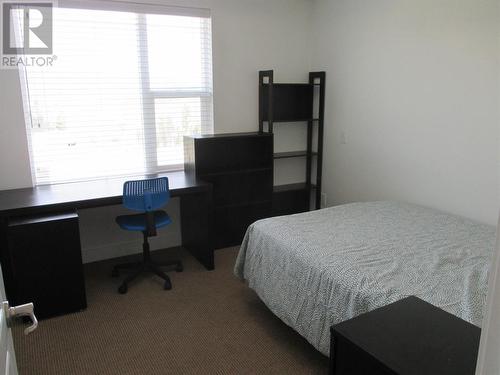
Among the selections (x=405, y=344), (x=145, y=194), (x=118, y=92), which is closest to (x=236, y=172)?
(x=145, y=194)

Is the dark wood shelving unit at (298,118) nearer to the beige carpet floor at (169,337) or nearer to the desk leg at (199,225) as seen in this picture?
the desk leg at (199,225)

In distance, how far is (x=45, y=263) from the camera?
8.63ft

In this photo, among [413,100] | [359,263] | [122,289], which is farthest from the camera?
[413,100]

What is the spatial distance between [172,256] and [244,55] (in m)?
2.10

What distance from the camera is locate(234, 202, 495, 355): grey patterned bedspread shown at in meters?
1.87

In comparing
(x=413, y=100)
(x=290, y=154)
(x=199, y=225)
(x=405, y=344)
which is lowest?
(x=199, y=225)

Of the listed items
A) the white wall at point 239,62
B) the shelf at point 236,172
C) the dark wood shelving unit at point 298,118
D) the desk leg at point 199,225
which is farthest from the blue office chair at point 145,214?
the dark wood shelving unit at point 298,118

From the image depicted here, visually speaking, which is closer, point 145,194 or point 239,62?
point 145,194

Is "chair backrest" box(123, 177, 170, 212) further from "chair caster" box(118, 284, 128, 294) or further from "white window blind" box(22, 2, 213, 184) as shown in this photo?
"white window blind" box(22, 2, 213, 184)

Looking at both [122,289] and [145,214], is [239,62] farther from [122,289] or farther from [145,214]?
[122,289]

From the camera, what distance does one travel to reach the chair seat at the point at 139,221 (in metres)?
3.06

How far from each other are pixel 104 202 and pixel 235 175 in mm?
1402

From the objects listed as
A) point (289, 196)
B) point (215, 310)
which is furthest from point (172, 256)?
point (289, 196)

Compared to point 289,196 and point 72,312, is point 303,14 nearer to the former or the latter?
point 289,196
